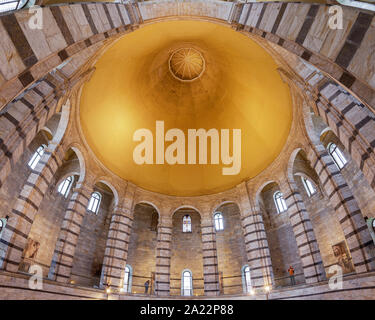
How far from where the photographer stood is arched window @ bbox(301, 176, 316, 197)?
591 inches

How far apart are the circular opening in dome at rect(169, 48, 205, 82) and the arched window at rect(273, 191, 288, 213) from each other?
10.4 m

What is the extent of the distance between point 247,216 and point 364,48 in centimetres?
1197

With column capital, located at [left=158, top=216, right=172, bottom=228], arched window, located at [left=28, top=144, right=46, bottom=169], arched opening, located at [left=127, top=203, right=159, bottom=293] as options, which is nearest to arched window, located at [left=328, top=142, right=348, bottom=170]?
column capital, located at [left=158, top=216, right=172, bottom=228]

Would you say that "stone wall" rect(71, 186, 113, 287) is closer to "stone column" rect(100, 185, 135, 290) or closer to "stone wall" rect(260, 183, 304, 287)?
"stone column" rect(100, 185, 135, 290)

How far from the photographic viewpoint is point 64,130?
12.0m

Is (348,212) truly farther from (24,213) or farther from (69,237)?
(24,213)

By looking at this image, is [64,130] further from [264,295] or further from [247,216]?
[264,295]

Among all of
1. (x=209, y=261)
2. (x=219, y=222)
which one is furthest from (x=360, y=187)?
(x=219, y=222)

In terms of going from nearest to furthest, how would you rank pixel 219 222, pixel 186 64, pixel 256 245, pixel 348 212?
pixel 348 212 < pixel 256 245 < pixel 186 64 < pixel 219 222

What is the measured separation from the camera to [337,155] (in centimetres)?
1293

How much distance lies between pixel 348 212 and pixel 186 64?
12130 millimetres

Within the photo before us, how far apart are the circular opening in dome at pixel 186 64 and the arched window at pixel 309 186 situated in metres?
10.1

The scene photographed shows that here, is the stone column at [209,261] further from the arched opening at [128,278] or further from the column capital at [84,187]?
the column capital at [84,187]

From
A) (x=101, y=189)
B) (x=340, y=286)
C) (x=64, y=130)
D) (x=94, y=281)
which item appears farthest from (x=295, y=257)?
(x=64, y=130)
